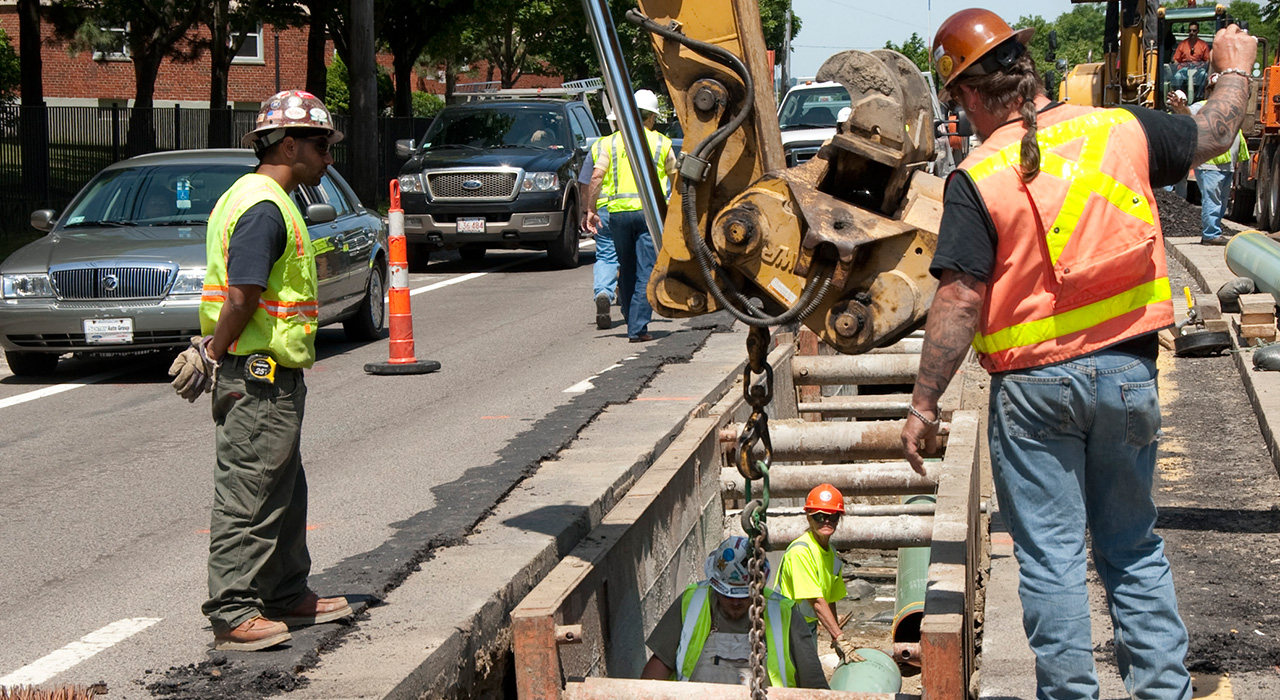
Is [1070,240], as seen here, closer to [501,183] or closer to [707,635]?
[707,635]

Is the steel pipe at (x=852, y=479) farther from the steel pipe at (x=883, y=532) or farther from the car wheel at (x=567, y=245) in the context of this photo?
the car wheel at (x=567, y=245)

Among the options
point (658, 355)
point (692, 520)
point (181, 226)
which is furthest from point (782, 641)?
point (181, 226)

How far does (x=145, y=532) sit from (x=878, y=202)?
13.7ft

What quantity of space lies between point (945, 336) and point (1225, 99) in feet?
4.08

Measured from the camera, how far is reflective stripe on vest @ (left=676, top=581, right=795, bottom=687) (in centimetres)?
670

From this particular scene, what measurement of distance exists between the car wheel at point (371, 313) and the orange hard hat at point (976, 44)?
383 inches

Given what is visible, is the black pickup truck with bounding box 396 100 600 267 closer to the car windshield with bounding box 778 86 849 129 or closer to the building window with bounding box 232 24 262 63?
the car windshield with bounding box 778 86 849 129

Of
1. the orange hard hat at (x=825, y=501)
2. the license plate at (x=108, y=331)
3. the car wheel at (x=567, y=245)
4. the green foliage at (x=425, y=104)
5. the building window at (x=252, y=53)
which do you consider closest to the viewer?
the orange hard hat at (x=825, y=501)

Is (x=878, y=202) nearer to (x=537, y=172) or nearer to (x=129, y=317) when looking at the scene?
(x=129, y=317)

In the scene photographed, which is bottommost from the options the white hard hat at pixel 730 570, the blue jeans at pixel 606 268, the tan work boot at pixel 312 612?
the white hard hat at pixel 730 570

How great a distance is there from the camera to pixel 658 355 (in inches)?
466

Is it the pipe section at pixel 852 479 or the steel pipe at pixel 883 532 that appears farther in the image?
the pipe section at pixel 852 479

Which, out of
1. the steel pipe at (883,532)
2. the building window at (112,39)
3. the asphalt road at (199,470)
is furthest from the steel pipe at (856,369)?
the building window at (112,39)

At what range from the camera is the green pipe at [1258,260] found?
1195 centimetres
